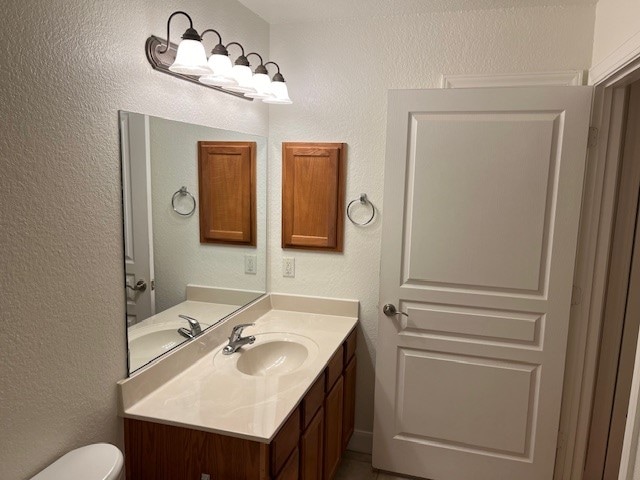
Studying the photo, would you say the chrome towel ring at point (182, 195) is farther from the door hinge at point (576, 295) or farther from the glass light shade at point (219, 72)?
the door hinge at point (576, 295)

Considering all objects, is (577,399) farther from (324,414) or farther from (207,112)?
(207,112)

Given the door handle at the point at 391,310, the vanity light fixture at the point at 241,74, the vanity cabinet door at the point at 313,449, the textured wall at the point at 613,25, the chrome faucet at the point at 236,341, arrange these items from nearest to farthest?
the textured wall at the point at 613,25 → the vanity cabinet door at the point at 313,449 → the vanity light fixture at the point at 241,74 → the chrome faucet at the point at 236,341 → the door handle at the point at 391,310

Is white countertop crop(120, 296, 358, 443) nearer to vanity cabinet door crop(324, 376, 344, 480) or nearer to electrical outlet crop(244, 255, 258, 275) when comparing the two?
vanity cabinet door crop(324, 376, 344, 480)

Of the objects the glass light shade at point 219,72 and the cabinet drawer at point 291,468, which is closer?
the cabinet drawer at point 291,468

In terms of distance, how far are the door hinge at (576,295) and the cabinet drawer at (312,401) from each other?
1.24 metres

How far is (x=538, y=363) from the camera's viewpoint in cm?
222

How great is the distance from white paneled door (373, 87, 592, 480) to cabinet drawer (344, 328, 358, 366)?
6.0 inches

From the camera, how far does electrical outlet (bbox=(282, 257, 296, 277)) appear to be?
104 inches

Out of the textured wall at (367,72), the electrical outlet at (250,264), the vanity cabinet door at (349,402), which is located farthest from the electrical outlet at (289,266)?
the vanity cabinet door at (349,402)

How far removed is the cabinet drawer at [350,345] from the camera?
92.7 inches

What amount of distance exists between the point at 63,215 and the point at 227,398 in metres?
0.81

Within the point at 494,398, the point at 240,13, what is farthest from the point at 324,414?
the point at 240,13

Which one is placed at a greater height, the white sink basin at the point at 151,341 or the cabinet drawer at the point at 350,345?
the white sink basin at the point at 151,341

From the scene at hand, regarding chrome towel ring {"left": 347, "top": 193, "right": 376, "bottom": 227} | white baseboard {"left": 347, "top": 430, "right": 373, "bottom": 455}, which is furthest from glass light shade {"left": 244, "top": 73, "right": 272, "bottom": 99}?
white baseboard {"left": 347, "top": 430, "right": 373, "bottom": 455}
